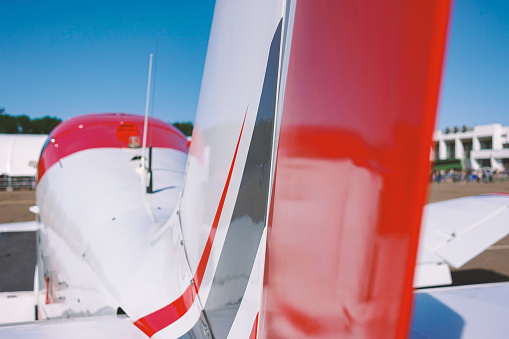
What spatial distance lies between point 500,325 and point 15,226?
6.28 metres

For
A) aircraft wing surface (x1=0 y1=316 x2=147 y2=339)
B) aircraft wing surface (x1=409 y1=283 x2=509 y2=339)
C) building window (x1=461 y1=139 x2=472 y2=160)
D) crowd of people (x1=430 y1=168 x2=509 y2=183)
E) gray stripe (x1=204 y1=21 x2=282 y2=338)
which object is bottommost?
crowd of people (x1=430 y1=168 x2=509 y2=183)

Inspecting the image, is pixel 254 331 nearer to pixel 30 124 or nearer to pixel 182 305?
pixel 182 305

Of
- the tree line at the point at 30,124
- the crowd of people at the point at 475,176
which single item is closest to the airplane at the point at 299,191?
the crowd of people at the point at 475,176

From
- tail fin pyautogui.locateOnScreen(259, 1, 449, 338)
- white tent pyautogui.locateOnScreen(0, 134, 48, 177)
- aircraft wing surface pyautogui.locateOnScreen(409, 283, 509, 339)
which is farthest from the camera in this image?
white tent pyautogui.locateOnScreen(0, 134, 48, 177)

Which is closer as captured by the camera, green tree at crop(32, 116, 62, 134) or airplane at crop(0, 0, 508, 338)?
airplane at crop(0, 0, 508, 338)

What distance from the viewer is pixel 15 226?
5840mm

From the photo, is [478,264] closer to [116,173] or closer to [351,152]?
[116,173]

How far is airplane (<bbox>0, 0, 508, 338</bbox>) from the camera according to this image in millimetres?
441

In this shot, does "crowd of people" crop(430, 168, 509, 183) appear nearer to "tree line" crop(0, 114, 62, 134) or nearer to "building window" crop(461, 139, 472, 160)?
"building window" crop(461, 139, 472, 160)

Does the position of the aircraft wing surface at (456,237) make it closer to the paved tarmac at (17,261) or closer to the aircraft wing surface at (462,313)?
the aircraft wing surface at (462,313)

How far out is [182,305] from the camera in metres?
1.40

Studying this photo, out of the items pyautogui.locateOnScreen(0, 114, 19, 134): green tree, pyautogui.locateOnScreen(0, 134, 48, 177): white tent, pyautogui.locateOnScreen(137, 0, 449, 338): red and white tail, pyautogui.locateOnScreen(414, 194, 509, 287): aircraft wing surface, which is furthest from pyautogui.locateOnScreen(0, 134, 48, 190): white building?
pyautogui.locateOnScreen(0, 114, 19, 134): green tree

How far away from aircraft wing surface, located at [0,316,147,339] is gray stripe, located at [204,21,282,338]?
57 cm

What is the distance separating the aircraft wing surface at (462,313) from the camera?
1.45m
